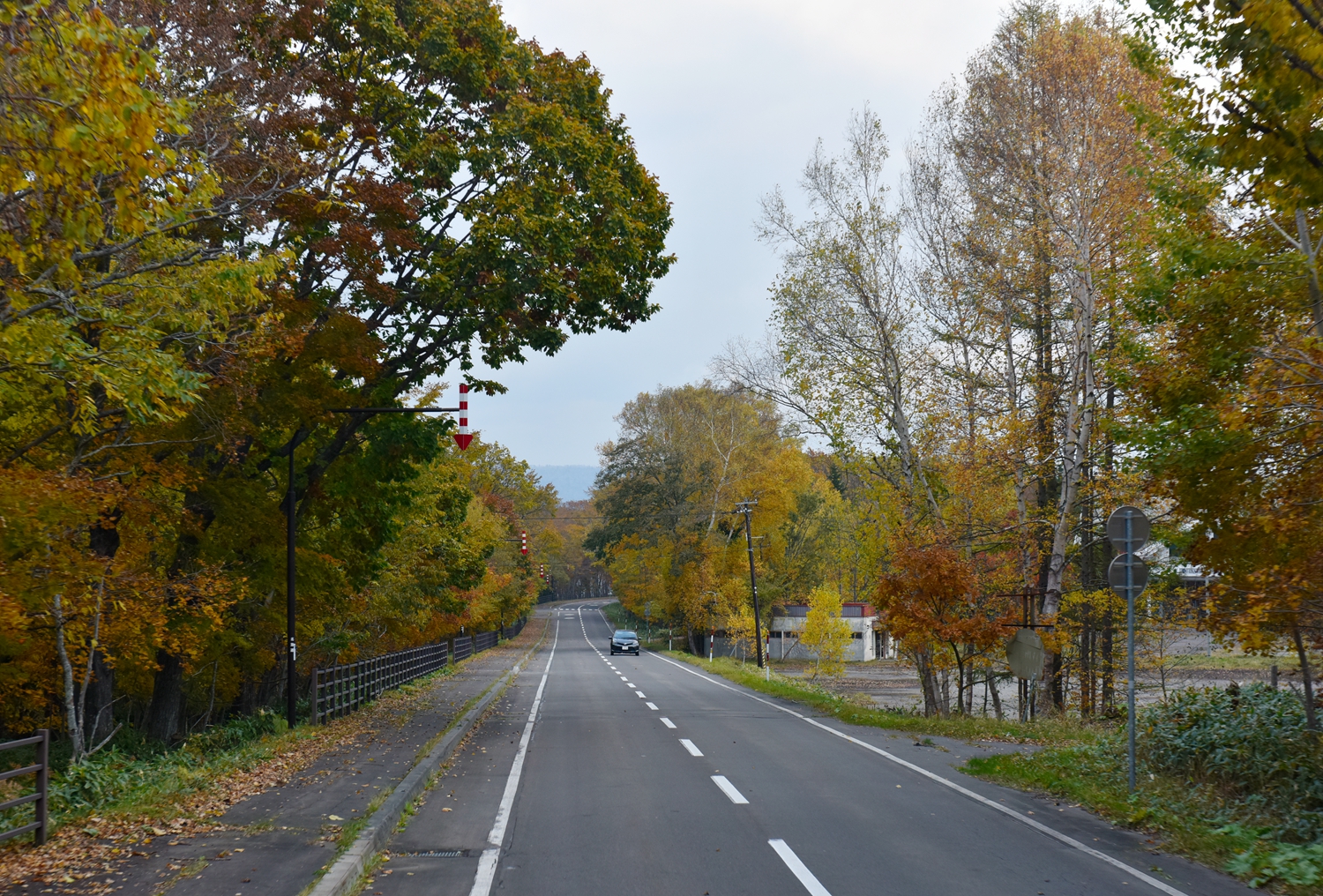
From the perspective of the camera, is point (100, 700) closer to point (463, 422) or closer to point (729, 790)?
point (463, 422)

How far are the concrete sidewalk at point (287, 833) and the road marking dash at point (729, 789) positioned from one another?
3.77 metres

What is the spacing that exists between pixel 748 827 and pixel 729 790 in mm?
2062

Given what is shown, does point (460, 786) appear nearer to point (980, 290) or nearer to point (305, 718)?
point (305, 718)

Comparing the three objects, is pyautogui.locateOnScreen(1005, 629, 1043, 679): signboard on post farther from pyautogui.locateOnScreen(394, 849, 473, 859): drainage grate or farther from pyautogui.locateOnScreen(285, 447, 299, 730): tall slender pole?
pyautogui.locateOnScreen(285, 447, 299, 730): tall slender pole

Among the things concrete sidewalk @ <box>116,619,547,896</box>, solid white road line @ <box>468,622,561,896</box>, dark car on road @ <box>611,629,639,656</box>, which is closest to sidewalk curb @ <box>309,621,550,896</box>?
concrete sidewalk @ <box>116,619,547,896</box>

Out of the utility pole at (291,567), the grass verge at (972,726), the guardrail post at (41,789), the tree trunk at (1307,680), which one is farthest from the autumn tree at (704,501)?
the guardrail post at (41,789)

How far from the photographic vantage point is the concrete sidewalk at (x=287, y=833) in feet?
21.6

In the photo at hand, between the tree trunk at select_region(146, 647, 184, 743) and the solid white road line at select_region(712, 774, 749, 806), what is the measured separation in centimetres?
1147

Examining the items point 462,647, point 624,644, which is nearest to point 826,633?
point 624,644

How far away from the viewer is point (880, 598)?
19406 mm

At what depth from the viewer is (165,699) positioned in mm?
17969

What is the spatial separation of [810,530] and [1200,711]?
49758 mm

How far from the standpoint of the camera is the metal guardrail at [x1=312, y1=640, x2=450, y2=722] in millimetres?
18844

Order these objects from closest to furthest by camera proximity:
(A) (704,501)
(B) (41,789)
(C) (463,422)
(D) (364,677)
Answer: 1. (B) (41,789)
2. (C) (463,422)
3. (D) (364,677)
4. (A) (704,501)
